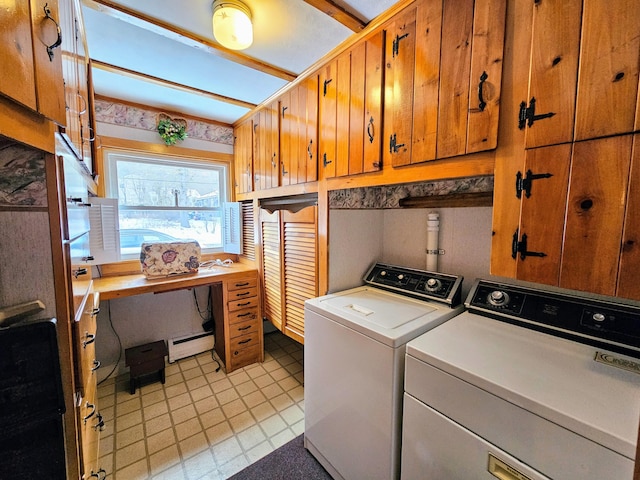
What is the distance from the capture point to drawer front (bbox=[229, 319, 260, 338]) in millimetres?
2492

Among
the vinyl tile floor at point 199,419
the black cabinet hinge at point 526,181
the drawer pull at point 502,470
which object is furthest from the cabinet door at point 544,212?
the vinyl tile floor at point 199,419

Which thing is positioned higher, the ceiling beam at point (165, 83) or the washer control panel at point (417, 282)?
the ceiling beam at point (165, 83)

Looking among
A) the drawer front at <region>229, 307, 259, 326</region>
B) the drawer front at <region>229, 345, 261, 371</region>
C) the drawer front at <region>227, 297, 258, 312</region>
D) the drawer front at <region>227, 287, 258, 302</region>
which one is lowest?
the drawer front at <region>229, 345, 261, 371</region>

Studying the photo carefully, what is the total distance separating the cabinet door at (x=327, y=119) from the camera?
165 centimetres

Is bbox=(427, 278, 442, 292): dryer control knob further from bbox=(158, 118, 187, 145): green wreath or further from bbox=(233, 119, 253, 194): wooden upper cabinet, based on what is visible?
bbox=(158, 118, 187, 145): green wreath

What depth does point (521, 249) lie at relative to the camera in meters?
0.96

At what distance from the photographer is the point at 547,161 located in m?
0.88

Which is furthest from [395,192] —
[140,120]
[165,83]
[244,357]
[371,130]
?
[140,120]

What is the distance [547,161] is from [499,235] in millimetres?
294

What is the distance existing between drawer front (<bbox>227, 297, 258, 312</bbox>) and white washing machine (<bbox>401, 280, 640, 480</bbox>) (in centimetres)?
185

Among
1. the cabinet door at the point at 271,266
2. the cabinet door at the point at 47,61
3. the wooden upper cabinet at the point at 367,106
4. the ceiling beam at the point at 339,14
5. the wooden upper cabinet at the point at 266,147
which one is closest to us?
the cabinet door at the point at 47,61

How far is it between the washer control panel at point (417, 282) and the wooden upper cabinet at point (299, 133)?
2.72 ft

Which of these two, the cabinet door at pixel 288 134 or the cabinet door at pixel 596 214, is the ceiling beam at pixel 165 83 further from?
the cabinet door at pixel 596 214

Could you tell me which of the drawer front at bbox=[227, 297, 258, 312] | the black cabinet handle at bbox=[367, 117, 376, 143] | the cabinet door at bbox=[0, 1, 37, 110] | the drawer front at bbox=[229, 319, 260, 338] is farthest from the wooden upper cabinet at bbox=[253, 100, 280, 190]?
the cabinet door at bbox=[0, 1, 37, 110]
